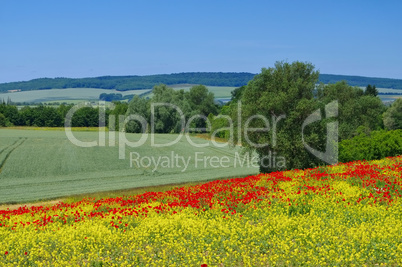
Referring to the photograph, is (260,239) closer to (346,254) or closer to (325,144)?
(346,254)

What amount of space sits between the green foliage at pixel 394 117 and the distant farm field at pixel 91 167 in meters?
55.0

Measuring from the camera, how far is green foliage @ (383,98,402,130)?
10182cm

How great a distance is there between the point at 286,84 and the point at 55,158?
33254 mm

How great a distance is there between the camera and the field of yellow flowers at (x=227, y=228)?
35.2 feet

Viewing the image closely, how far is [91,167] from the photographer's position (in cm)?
5144

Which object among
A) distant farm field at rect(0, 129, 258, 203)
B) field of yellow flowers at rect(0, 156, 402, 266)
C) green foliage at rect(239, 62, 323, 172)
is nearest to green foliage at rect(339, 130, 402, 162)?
green foliage at rect(239, 62, 323, 172)

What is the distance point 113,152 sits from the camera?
2370 inches

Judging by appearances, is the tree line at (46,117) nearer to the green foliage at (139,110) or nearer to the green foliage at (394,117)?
the green foliage at (139,110)

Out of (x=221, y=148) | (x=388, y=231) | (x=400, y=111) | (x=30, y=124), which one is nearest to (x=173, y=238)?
(x=388, y=231)

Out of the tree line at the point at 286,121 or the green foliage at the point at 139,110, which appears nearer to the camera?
the tree line at the point at 286,121

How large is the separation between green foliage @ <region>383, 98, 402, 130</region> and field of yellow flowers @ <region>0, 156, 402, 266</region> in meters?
92.3

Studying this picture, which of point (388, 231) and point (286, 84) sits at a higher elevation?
point (286, 84)

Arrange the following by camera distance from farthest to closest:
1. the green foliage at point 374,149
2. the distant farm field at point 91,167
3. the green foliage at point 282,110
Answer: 1. the green foliage at point 374,149
2. the distant farm field at point 91,167
3. the green foliage at point 282,110

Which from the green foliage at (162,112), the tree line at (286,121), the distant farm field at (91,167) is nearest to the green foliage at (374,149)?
the tree line at (286,121)
